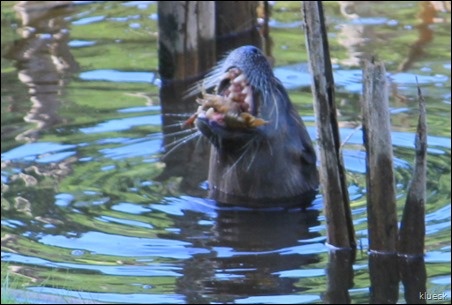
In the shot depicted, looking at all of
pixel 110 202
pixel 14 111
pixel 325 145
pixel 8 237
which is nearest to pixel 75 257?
pixel 8 237

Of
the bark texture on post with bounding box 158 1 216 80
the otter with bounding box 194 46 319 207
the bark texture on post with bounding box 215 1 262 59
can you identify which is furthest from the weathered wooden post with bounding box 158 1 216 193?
the otter with bounding box 194 46 319 207

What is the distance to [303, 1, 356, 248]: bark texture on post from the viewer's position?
6.75 metres

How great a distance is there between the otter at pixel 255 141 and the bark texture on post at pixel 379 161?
157 cm

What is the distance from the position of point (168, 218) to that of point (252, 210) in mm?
713

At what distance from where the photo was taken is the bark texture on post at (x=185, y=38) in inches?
466

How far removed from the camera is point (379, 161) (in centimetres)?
689

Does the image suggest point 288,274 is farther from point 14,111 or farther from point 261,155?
point 14,111

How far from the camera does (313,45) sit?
676cm

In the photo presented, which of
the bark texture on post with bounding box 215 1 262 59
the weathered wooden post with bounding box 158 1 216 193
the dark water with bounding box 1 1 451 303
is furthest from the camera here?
the bark texture on post with bounding box 215 1 262 59

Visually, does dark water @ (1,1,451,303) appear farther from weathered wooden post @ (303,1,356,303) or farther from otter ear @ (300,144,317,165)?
otter ear @ (300,144,317,165)

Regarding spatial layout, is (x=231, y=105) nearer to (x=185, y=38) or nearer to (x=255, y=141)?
(x=255, y=141)

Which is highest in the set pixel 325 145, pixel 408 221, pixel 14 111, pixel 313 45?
pixel 313 45

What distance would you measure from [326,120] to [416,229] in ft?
2.87

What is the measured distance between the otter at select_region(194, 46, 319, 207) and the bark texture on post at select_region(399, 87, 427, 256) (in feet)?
5.60
